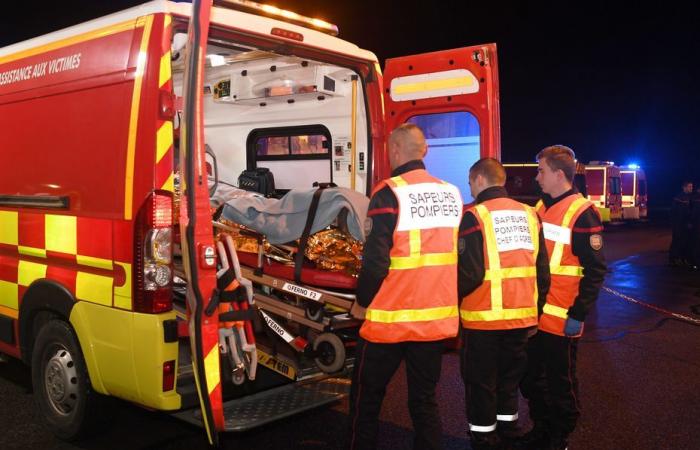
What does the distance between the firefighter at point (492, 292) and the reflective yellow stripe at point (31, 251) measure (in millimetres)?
2306

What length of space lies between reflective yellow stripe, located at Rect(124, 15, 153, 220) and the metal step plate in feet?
3.76

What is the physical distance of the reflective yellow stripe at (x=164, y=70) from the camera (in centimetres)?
302

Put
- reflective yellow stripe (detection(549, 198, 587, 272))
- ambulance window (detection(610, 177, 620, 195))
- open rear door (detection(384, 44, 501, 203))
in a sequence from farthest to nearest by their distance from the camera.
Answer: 1. ambulance window (detection(610, 177, 620, 195))
2. open rear door (detection(384, 44, 501, 203))
3. reflective yellow stripe (detection(549, 198, 587, 272))

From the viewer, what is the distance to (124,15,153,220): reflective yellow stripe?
10.0 ft

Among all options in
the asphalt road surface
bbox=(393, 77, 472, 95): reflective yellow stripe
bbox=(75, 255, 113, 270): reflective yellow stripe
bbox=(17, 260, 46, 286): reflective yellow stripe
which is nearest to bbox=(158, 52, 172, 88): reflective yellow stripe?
bbox=(75, 255, 113, 270): reflective yellow stripe

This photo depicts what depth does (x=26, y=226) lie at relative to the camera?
379 centimetres

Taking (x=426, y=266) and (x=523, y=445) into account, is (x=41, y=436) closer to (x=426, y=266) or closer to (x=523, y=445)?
(x=426, y=266)

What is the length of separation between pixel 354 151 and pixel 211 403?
2.48m

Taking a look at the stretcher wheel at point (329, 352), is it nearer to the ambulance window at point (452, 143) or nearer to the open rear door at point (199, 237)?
the open rear door at point (199, 237)

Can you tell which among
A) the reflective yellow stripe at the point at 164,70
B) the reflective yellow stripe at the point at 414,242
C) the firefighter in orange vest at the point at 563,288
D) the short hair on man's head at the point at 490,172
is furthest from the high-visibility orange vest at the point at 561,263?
the reflective yellow stripe at the point at 164,70

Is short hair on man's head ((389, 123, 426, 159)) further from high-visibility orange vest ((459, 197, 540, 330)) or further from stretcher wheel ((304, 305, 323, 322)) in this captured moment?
stretcher wheel ((304, 305, 323, 322))

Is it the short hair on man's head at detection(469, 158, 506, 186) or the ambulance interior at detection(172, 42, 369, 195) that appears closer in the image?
the short hair on man's head at detection(469, 158, 506, 186)

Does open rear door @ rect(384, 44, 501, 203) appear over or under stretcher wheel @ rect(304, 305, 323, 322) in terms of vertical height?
over

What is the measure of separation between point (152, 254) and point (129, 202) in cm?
27
